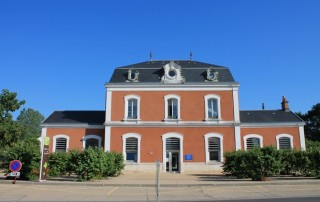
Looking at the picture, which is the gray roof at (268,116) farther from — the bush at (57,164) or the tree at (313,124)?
the tree at (313,124)

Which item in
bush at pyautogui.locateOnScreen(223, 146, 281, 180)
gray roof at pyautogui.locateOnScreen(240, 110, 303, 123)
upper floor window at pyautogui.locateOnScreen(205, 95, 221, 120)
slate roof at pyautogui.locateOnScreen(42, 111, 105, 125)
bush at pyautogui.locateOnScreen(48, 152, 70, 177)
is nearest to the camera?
bush at pyautogui.locateOnScreen(223, 146, 281, 180)

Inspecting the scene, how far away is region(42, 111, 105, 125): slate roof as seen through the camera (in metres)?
31.2

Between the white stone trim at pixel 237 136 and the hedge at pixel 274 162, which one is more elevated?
the white stone trim at pixel 237 136

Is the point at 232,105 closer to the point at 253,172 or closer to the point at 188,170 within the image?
the point at 188,170

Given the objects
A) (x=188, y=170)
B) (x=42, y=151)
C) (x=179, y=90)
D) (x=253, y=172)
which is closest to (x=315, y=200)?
(x=253, y=172)

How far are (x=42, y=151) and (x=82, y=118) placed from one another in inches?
554

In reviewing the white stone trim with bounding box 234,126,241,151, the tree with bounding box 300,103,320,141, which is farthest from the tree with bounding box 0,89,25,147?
the tree with bounding box 300,103,320,141

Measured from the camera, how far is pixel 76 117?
3241 centimetres

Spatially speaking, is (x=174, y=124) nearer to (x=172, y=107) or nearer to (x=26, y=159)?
(x=172, y=107)

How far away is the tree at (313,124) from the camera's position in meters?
56.1

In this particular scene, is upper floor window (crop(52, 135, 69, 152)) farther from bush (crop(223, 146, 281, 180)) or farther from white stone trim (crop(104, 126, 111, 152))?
bush (crop(223, 146, 281, 180))

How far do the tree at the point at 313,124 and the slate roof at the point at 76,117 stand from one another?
4061 centimetres

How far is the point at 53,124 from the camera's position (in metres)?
30.8

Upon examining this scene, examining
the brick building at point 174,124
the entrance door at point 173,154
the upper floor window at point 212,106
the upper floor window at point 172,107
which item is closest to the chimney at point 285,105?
the brick building at point 174,124
